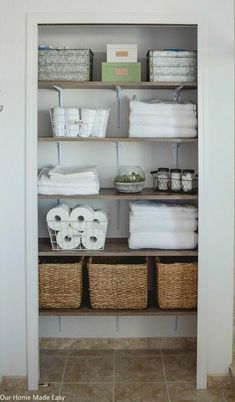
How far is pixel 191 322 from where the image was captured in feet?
10.5

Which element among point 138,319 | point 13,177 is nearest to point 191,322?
point 138,319

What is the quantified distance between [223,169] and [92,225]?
81 centimetres

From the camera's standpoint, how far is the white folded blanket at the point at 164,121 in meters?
2.71

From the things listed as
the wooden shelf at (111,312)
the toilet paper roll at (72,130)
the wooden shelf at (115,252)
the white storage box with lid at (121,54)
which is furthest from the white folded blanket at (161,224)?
the white storage box with lid at (121,54)

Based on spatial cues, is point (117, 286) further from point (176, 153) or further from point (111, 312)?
point (176, 153)

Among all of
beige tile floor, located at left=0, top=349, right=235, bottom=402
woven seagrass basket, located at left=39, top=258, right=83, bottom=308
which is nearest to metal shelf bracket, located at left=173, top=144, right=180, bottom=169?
woven seagrass basket, located at left=39, top=258, right=83, bottom=308

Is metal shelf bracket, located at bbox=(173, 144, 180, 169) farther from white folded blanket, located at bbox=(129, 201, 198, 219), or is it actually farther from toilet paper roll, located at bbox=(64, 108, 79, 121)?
toilet paper roll, located at bbox=(64, 108, 79, 121)

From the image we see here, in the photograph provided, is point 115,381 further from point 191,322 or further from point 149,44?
point 149,44

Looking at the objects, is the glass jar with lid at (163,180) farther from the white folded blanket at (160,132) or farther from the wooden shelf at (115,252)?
the wooden shelf at (115,252)

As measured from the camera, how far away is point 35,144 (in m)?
2.60

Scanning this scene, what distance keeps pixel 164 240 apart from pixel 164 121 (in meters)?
0.68

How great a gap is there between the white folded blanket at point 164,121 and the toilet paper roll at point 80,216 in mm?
581

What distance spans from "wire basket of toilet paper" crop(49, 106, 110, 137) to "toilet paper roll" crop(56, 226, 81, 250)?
1.82 feet

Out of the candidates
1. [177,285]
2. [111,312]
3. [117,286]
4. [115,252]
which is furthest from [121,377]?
[115,252]
